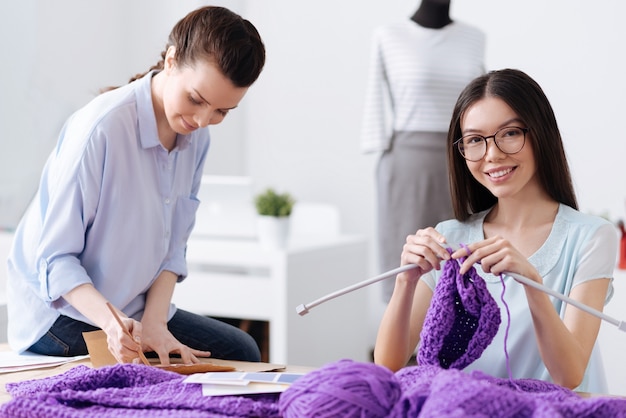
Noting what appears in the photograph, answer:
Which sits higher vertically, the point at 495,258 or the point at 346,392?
the point at 495,258

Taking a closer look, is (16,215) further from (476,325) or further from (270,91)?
(476,325)

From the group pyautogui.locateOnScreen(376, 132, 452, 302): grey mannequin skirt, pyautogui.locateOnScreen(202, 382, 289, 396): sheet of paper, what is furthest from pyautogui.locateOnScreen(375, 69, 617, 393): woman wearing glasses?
pyautogui.locateOnScreen(376, 132, 452, 302): grey mannequin skirt

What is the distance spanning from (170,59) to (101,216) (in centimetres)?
33

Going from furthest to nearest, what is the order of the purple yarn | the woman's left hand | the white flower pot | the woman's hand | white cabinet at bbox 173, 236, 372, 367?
1. the white flower pot
2. white cabinet at bbox 173, 236, 372, 367
3. the woman's hand
4. the woman's left hand
5. the purple yarn

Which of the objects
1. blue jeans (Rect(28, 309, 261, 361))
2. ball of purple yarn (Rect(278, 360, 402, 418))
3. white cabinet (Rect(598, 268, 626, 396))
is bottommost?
white cabinet (Rect(598, 268, 626, 396))

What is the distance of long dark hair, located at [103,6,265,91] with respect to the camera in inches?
58.2

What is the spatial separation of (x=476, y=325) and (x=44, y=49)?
2.79 m

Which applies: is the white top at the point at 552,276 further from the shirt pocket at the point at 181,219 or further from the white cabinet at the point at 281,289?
the white cabinet at the point at 281,289

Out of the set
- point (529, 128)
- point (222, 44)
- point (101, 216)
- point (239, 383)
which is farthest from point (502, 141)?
point (101, 216)

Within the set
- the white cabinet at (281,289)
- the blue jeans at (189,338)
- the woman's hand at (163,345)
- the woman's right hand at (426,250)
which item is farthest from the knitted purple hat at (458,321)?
the white cabinet at (281,289)

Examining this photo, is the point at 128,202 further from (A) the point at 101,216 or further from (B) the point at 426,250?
(B) the point at 426,250

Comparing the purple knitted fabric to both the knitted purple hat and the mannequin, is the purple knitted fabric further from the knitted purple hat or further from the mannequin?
the mannequin

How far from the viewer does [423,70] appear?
266 cm

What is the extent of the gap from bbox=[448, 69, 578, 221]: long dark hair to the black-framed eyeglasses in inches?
0.7
